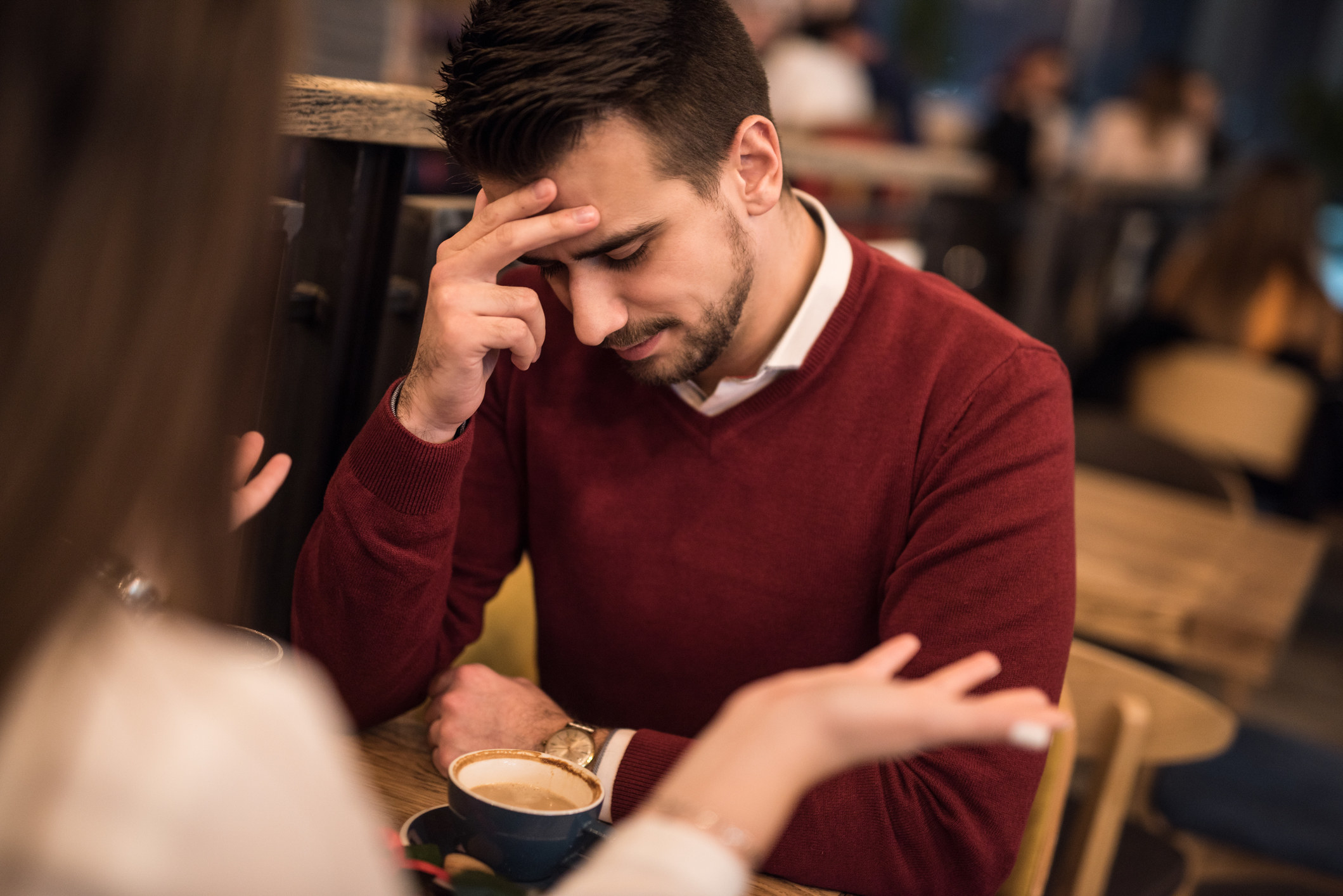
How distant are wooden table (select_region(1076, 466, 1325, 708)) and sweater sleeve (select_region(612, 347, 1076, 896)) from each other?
3.06ft

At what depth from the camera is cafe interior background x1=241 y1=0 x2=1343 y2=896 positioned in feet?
4.93

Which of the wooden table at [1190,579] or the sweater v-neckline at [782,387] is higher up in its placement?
the sweater v-neckline at [782,387]

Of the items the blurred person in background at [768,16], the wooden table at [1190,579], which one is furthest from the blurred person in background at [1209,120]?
the wooden table at [1190,579]

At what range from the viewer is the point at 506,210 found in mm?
1230

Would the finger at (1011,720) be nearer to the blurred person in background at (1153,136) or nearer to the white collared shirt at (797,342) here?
the white collared shirt at (797,342)

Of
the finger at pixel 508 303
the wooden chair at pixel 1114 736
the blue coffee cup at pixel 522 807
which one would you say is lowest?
the wooden chair at pixel 1114 736

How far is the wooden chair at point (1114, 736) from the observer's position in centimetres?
172

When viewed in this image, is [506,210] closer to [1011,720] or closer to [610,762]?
[610,762]

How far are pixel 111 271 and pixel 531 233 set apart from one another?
0.63 meters

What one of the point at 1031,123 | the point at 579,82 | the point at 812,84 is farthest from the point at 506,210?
the point at 1031,123

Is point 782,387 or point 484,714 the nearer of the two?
point 484,714

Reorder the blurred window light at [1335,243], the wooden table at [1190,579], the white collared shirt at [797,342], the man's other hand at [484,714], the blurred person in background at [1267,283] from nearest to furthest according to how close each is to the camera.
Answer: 1. the man's other hand at [484,714]
2. the white collared shirt at [797,342]
3. the wooden table at [1190,579]
4. the blurred person in background at [1267,283]
5. the blurred window light at [1335,243]

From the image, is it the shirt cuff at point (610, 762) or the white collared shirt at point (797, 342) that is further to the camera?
the white collared shirt at point (797, 342)

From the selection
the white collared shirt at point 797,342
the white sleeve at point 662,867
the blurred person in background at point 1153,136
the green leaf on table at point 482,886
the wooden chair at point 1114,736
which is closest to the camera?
the white sleeve at point 662,867
